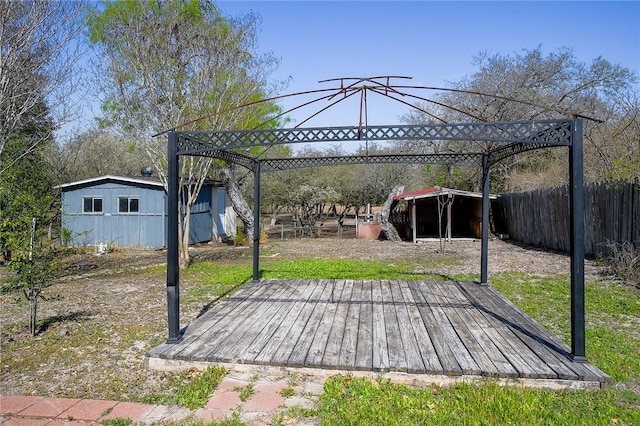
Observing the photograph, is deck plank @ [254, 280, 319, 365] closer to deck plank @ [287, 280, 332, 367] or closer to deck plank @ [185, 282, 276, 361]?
deck plank @ [287, 280, 332, 367]

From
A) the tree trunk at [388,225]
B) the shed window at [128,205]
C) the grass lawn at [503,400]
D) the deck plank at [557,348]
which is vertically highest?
the shed window at [128,205]

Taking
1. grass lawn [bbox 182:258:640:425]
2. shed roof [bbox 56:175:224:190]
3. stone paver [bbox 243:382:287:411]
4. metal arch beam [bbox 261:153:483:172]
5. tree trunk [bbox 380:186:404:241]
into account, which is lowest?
stone paver [bbox 243:382:287:411]

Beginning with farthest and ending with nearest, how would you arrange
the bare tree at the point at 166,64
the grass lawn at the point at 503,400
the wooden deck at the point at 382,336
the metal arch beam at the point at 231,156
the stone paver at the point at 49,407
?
1. the bare tree at the point at 166,64
2. the metal arch beam at the point at 231,156
3. the wooden deck at the point at 382,336
4. the stone paver at the point at 49,407
5. the grass lawn at the point at 503,400

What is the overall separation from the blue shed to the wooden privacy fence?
12158 mm

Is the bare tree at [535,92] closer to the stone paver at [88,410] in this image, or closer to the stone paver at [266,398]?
the stone paver at [266,398]

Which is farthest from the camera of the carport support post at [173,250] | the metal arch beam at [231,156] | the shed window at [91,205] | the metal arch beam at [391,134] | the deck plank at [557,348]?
the shed window at [91,205]

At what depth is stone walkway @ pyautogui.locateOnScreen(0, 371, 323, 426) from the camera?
9.26 ft

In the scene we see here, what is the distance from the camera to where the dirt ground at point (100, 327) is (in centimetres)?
348

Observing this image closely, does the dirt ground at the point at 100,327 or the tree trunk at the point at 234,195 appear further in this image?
the tree trunk at the point at 234,195

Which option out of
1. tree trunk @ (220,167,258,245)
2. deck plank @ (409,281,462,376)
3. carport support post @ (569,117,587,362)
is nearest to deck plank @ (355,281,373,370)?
deck plank @ (409,281,462,376)

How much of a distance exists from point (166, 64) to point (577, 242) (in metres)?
8.57

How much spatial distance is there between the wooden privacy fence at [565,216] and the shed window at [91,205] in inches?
576

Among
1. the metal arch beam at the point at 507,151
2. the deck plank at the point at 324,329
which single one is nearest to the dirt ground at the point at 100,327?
the deck plank at the point at 324,329

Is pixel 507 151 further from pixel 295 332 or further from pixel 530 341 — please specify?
pixel 295 332
